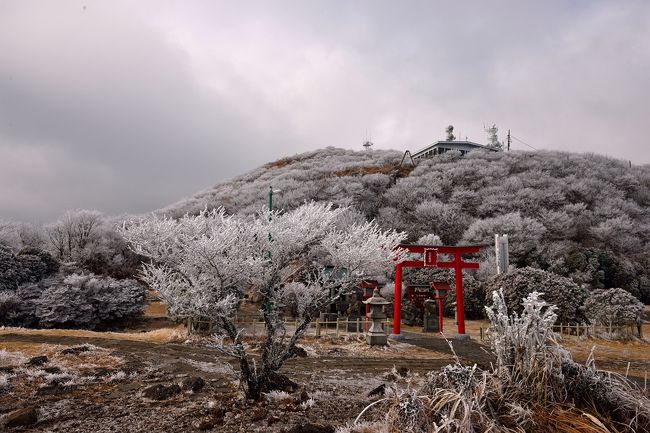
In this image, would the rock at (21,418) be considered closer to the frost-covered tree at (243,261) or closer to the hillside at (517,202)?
the frost-covered tree at (243,261)

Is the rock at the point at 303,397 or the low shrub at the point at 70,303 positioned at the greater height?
the low shrub at the point at 70,303

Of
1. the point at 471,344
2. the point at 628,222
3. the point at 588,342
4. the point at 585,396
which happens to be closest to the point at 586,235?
the point at 628,222

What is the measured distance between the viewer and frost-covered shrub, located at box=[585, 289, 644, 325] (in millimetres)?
16750

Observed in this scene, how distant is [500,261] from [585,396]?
875 inches

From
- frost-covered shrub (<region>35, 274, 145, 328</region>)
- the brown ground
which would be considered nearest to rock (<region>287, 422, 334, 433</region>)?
the brown ground

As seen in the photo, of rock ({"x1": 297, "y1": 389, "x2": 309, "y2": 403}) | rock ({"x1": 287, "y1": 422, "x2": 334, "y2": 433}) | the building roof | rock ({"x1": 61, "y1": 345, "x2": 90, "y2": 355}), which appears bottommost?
rock ({"x1": 61, "y1": 345, "x2": 90, "y2": 355})

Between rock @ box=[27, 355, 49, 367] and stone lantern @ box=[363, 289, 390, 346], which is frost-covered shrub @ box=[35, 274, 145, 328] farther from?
stone lantern @ box=[363, 289, 390, 346]

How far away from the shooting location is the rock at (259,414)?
6422mm

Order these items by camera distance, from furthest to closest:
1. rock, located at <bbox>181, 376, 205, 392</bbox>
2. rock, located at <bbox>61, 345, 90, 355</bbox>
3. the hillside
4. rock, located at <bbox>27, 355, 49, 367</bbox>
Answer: the hillside, rock, located at <bbox>61, 345, 90, 355</bbox>, rock, located at <bbox>27, 355, 49, 367</bbox>, rock, located at <bbox>181, 376, 205, 392</bbox>

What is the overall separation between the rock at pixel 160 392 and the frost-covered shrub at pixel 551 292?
15.1 m

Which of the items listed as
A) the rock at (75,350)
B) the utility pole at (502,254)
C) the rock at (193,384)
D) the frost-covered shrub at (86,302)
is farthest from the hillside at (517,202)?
the rock at (193,384)

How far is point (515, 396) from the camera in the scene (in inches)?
149

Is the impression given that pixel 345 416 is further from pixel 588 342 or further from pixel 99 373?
pixel 588 342

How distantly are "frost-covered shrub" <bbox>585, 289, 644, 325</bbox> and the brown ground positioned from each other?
1025 mm
